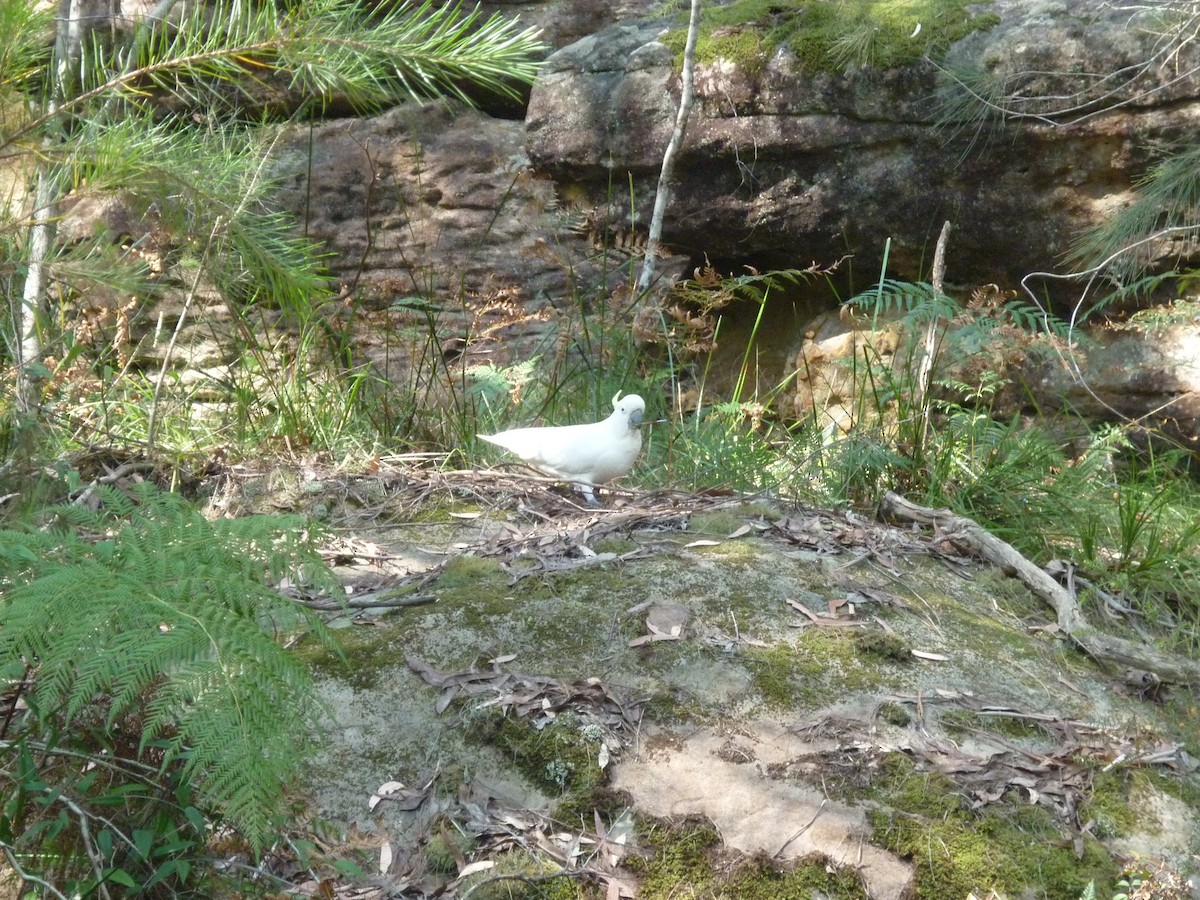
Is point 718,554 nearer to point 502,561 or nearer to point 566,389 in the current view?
point 502,561

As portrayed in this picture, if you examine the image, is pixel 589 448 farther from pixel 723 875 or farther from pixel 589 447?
pixel 723 875

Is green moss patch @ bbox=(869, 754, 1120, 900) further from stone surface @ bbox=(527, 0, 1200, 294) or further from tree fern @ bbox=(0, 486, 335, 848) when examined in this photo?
stone surface @ bbox=(527, 0, 1200, 294)

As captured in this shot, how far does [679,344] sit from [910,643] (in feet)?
7.26

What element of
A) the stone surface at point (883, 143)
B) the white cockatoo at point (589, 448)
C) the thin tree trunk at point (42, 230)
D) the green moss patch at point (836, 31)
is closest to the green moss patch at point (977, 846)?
the white cockatoo at point (589, 448)

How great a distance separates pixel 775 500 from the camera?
11.3 feet

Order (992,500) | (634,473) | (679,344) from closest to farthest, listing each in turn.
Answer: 1. (992,500)
2. (634,473)
3. (679,344)

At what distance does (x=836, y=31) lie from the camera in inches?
224

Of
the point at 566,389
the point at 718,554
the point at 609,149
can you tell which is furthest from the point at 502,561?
the point at 609,149

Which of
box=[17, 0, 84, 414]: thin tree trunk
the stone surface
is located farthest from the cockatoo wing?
the stone surface

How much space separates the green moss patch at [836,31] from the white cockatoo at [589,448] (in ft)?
9.83

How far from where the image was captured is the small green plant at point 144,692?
143cm

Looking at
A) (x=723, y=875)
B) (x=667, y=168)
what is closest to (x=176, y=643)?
(x=723, y=875)

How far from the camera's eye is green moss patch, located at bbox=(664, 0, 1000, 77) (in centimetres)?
559

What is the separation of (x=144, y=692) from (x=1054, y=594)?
240cm
